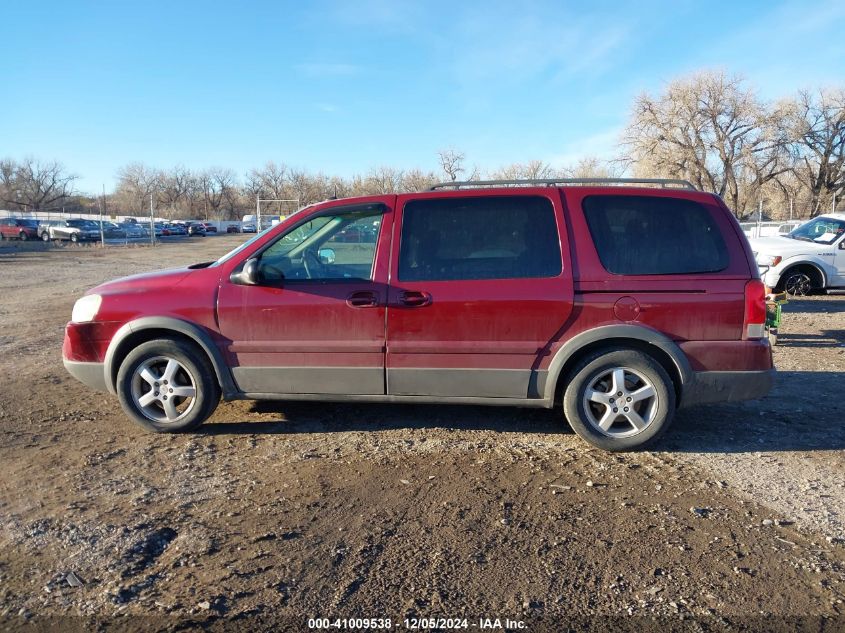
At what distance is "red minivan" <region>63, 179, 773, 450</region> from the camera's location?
4.27 meters

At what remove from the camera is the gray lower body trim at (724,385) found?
429 centimetres

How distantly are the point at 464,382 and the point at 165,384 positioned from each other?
2262mm

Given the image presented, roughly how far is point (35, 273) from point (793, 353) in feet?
70.1

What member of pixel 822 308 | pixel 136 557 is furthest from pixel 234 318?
pixel 822 308

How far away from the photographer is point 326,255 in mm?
4664

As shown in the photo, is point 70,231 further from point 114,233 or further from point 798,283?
point 798,283

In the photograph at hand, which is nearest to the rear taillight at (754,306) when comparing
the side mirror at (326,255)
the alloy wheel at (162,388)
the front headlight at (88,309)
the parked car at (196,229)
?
the side mirror at (326,255)

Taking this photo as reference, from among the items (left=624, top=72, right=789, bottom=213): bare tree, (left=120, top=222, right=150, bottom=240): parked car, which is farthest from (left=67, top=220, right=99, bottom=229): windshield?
(left=624, top=72, right=789, bottom=213): bare tree

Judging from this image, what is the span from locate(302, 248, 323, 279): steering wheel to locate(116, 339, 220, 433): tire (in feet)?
3.37

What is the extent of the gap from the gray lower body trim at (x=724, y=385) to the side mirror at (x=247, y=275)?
10.4 feet

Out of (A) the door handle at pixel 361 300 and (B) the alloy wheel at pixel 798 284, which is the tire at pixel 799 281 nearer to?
(B) the alloy wheel at pixel 798 284

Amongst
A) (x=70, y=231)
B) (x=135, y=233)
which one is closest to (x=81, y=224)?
(x=70, y=231)

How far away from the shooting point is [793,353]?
7.65 meters

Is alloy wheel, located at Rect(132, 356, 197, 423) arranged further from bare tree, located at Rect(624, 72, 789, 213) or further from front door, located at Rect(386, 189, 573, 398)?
bare tree, located at Rect(624, 72, 789, 213)
